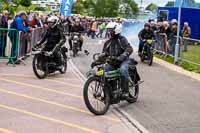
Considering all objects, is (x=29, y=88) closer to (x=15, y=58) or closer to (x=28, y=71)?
(x=28, y=71)

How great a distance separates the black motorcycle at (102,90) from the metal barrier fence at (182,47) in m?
8.28

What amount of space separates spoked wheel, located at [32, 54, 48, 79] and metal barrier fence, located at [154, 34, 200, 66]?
6124mm

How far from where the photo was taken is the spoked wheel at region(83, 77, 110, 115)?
932 cm

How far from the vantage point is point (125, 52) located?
10164 mm

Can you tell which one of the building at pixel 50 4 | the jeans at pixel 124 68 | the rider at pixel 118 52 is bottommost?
the jeans at pixel 124 68

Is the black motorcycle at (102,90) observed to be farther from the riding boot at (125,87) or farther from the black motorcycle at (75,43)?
the black motorcycle at (75,43)

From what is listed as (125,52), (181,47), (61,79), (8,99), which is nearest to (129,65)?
(125,52)

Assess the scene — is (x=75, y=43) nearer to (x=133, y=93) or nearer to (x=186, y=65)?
(x=186, y=65)

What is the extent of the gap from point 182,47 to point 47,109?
435 inches

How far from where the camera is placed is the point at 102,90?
31.8 ft

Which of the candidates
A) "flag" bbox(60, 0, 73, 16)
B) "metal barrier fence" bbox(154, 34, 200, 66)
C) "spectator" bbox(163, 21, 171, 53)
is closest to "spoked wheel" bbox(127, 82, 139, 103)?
"metal barrier fence" bbox(154, 34, 200, 66)

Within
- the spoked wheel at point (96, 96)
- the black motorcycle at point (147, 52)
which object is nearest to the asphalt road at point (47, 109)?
the spoked wheel at point (96, 96)

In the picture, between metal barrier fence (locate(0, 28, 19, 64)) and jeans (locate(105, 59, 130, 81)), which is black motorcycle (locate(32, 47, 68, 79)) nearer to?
metal barrier fence (locate(0, 28, 19, 64))

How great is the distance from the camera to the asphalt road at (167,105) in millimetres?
8839
